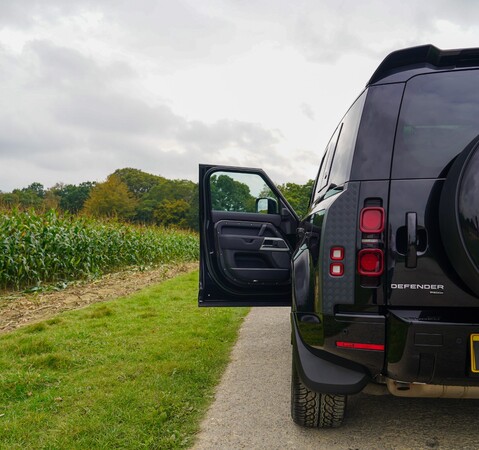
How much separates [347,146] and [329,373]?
131 centimetres

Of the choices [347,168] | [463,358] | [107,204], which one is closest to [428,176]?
[347,168]

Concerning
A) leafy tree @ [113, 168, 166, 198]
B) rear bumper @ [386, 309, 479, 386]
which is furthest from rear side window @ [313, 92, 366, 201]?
leafy tree @ [113, 168, 166, 198]

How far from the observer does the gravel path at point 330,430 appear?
8.66ft

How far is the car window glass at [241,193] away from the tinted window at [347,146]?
56.0 inches

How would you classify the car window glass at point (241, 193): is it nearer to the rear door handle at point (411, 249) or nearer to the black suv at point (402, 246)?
the black suv at point (402, 246)

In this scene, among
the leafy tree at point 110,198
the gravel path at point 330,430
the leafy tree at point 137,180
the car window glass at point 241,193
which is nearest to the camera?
the gravel path at point 330,430

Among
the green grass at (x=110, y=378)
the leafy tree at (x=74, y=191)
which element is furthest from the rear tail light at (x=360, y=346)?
the leafy tree at (x=74, y=191)

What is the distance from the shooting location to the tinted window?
2.43m

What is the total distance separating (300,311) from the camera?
2504 millimetres

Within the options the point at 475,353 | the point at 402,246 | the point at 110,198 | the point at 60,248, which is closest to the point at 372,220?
the point at 402,246

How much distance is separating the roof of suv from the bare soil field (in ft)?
17.9

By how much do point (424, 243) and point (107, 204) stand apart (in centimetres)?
5260

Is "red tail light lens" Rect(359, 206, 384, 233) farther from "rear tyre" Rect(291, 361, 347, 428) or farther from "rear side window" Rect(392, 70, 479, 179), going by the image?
"rear tyre" Rect(291, 361, 347, 428)

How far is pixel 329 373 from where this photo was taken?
243cm
